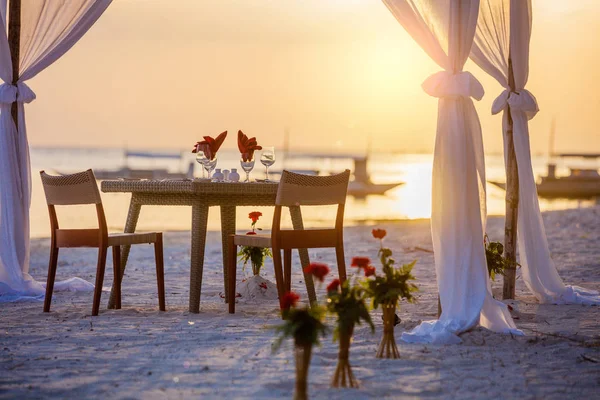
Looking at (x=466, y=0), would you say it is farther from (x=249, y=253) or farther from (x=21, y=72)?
(x=21, y=72)

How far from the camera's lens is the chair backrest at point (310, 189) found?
4496mm

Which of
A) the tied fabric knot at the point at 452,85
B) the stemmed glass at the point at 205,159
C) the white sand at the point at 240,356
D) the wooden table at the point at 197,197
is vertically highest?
the tied fabric knot at the point at 452,85

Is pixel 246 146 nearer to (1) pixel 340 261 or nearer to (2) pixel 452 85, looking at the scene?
(1) pixel 340 261

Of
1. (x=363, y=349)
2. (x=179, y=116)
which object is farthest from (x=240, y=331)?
(x=179, y=116)

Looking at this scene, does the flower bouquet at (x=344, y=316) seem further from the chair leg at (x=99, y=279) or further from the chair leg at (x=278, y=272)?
the chair leg at (x=99, y=279)

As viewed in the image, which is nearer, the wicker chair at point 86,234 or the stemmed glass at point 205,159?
the wicker chair at point 86,234

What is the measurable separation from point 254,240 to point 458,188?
4.03ft

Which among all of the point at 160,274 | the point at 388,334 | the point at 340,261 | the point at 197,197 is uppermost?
the point at 197,197

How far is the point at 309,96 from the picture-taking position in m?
21.0

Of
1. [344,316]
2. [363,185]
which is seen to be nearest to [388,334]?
[344,316]

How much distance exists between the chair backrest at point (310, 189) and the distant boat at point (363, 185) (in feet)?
75.1

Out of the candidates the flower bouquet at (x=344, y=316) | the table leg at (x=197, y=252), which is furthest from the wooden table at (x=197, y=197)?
the flower bouquet at (x=344, y=316)

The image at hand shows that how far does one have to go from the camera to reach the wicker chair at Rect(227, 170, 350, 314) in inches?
177

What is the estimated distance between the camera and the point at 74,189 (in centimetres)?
470
